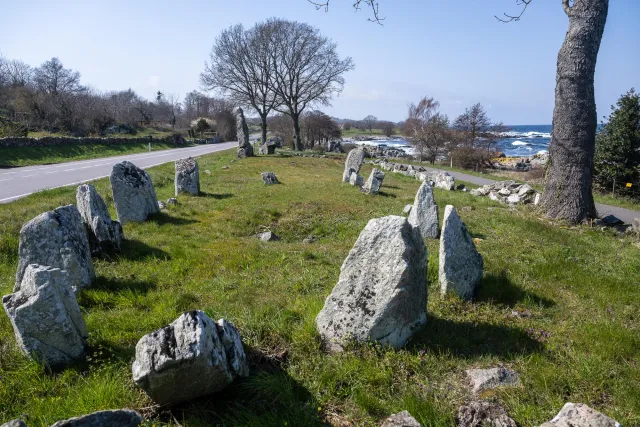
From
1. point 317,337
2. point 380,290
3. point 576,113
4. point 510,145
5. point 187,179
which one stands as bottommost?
point 317,337

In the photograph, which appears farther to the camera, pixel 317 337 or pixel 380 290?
pixel 317 337

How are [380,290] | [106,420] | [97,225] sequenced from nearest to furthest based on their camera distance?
[106,420], [380,290], [97,225]

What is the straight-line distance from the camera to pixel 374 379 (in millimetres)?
3809

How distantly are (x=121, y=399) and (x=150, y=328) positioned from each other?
1.30 m

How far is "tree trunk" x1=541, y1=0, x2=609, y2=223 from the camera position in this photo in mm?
10844

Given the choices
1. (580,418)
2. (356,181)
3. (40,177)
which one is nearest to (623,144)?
(356,181)

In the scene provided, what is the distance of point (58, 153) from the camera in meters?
30.4

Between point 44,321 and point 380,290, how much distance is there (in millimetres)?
3662

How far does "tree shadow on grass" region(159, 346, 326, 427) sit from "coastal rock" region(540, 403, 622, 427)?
192cm

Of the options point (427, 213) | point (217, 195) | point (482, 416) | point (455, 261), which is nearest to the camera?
point (482, 416)

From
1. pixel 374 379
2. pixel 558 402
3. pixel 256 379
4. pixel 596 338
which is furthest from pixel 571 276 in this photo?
pixel 256 379

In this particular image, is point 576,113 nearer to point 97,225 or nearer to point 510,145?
point 97,225

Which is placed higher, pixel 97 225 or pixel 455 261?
pixel 97 225

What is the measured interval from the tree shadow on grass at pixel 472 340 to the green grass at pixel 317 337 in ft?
0.07
